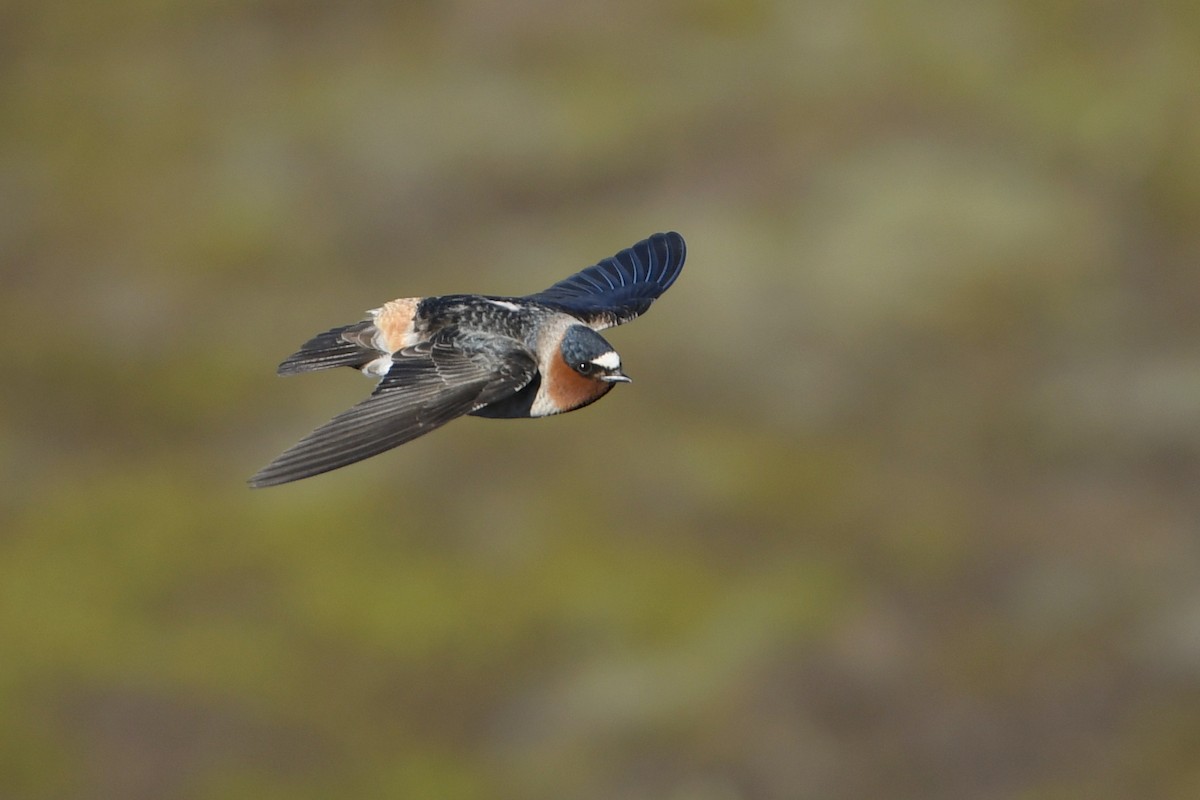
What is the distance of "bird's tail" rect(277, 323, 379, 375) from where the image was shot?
17297 millimetres

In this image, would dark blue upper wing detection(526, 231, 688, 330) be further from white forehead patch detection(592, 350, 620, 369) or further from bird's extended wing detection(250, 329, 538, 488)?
white forehead patch detection(592, 350, 620, 369)

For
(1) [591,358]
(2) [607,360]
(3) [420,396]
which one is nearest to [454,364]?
(3) [420,396]

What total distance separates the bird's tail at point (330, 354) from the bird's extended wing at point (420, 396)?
1.40m

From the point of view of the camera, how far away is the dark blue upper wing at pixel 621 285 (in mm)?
18156

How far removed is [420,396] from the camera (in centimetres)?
1550

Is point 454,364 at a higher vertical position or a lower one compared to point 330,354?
lower

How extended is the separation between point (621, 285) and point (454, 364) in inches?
153

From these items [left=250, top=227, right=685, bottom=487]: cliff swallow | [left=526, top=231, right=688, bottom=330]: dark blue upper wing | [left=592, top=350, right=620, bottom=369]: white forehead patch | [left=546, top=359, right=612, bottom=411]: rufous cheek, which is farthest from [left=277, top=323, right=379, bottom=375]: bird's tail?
[left=592, top=350, right=620, bottom=369]: white forehead patch

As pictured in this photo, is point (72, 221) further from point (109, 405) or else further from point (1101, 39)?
point (1101, 39)

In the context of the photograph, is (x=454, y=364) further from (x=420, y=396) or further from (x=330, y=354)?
(x=330, y=354)

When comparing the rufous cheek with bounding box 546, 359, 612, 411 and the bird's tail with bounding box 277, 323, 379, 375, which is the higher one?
the bird's tail with bounding box 277, 323, 379, 375

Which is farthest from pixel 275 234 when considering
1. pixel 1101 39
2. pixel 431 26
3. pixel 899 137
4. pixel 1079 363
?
pixel 1101 39

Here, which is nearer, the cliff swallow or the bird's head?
the cliff swallow

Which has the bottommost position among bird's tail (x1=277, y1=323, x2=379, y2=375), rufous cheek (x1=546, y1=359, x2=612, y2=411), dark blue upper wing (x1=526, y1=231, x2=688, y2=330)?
rufous cheek (x1=546, y1=359, x2=612, y2=411)
